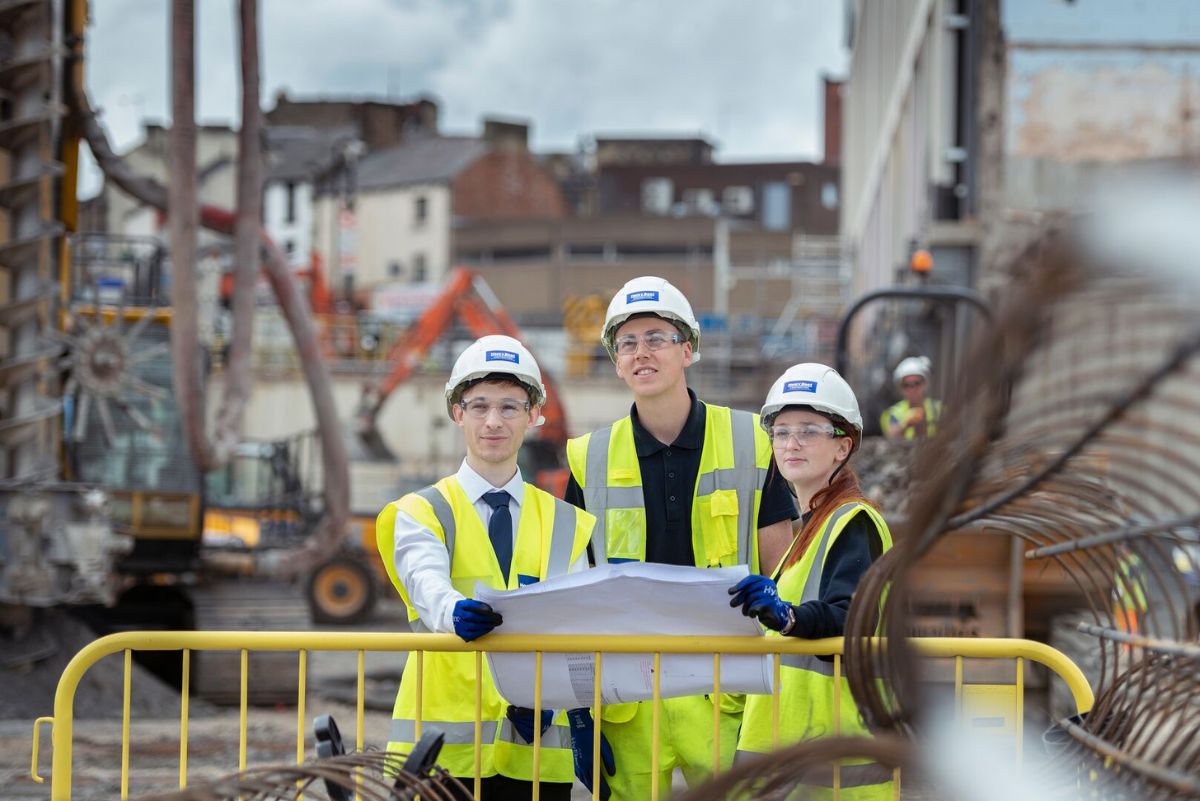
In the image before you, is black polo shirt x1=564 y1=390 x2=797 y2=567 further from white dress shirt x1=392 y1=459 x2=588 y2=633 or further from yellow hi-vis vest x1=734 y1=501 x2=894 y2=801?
yellow hi-vis vest x1=734 y1=501 x2=894 y2=801

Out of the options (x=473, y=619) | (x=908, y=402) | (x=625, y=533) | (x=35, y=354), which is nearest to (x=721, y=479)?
(x=625, y=533)

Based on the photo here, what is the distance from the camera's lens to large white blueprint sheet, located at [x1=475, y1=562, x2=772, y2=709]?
3918 mm

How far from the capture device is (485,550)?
427cm

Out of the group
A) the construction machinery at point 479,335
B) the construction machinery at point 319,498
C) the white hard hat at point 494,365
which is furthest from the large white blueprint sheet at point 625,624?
the construction machinery at point 479,335

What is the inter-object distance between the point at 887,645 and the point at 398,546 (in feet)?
5.55

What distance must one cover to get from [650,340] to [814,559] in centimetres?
86

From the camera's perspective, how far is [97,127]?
1246 centimetres

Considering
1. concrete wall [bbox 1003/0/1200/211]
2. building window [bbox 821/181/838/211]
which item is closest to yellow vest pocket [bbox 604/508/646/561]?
concrete wall [bbox 1003/0/1200/211]

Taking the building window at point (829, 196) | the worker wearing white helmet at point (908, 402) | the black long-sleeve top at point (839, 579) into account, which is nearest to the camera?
the black long-sleeve top at point (839, 579)

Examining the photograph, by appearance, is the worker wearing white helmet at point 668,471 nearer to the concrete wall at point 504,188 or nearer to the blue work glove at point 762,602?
the blue work glove at point 762,602

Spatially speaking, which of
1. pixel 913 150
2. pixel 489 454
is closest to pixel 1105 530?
pixel 489 454

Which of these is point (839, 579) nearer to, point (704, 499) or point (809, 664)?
point (809, 664)

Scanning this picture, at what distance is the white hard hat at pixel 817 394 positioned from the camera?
4.23m

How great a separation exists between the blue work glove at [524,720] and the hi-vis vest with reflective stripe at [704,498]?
519 millimetres
